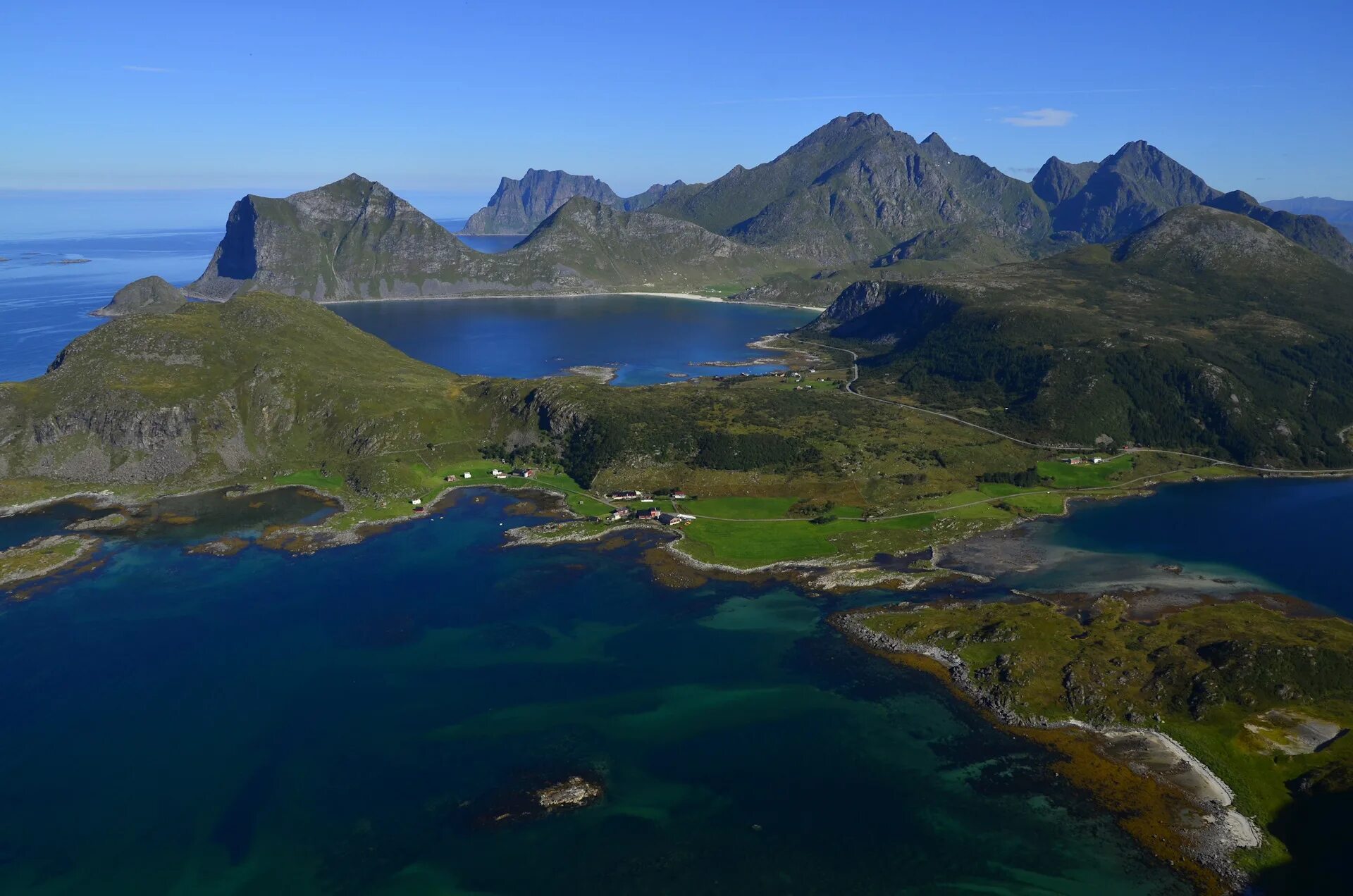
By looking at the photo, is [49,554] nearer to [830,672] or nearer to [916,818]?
[830,672]

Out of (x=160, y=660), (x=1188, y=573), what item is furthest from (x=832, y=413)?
(x=160, y=660)

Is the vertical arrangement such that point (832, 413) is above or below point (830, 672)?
above

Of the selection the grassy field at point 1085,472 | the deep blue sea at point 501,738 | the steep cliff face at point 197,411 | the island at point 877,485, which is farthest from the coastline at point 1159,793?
the steep cliff face at point 197,411

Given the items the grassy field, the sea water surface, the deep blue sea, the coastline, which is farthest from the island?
the sea water surface

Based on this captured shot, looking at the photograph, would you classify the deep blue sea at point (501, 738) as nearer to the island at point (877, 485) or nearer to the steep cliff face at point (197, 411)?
the island at point (877, 485)

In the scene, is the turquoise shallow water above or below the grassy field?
below

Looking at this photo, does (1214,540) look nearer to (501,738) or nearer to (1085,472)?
(1085,472)

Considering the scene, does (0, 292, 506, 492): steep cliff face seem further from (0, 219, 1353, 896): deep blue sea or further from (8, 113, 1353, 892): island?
(0, 219, 1353, 896): deep blue sea

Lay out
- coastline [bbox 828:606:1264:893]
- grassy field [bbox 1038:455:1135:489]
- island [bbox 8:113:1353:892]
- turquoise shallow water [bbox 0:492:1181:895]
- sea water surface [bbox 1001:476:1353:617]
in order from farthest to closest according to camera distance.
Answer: grassy field [bbox 1038:455:1135:489] < sea water surface [bbox 1001:476:1353:617] < island [bbox 8:113:1353:892] < turquoise shallow water [bbox 0:492:1181:895] < coastline [bbox 828:606:1264:893]
